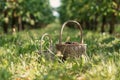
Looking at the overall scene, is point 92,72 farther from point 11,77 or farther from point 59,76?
point 11,77

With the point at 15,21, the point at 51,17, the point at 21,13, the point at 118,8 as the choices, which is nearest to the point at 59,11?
the point at 51,17

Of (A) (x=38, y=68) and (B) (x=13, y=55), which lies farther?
(B) (x=13, y=55)

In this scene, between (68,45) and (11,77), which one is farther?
(68,45)

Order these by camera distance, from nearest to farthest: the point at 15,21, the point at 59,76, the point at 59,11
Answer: the point at 59,76, the point at 15,21, the point at 59,11

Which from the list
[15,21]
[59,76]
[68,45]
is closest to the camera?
[59,76]

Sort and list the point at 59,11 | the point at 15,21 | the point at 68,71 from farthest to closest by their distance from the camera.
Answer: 1. the point at 59,11
2. the point at 15,21
3. the point at 68,71

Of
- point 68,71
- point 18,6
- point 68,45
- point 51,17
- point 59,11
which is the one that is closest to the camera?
point 68,71

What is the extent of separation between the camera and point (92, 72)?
6.71 metres

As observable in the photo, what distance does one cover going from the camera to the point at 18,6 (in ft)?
102

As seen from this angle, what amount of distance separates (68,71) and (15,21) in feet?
101

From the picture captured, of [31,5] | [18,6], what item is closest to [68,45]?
[18,6]

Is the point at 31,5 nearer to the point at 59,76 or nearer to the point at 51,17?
the point at 51,17

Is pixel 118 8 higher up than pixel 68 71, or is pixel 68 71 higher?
pixel 118 8

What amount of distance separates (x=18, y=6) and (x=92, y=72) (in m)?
25.0
